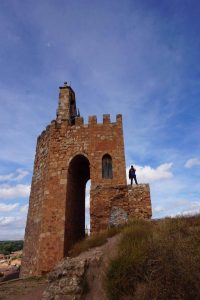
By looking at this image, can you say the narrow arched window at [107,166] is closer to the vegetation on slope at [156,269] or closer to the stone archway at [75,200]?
the stone archway at [75,200]

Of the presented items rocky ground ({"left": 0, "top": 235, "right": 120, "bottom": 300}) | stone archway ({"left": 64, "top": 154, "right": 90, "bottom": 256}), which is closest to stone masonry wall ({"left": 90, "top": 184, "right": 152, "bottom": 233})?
stone archway ({"left": 64, "top": 154, "right": 90, "bottom": 256})

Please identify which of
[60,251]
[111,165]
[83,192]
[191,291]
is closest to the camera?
[191,291]

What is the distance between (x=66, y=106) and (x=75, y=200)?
5560 mm

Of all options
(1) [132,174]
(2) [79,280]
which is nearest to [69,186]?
(1) [132,174]

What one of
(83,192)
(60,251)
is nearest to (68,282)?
(60,251)

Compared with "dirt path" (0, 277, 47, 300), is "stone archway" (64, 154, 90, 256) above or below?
above

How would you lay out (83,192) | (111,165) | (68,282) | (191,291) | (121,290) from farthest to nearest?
(83,192) < (111,165) < (68,282) < (121,290) < (191,291)

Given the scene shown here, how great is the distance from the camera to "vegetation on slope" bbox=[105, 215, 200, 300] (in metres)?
4.19

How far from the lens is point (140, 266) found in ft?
15.8

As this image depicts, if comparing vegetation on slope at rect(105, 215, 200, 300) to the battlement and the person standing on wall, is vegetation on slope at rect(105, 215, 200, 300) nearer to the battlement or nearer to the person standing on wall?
the person standing on wall

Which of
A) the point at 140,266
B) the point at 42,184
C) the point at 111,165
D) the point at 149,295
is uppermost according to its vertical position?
the point at 111,165

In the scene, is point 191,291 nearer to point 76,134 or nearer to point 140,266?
point 140,266

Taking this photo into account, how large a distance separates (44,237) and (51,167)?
11.5 ft

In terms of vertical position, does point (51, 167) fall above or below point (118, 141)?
below
